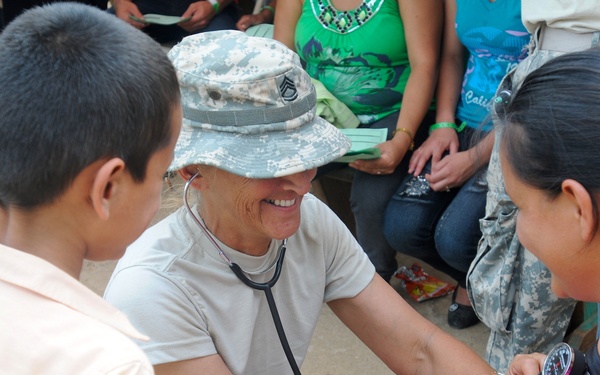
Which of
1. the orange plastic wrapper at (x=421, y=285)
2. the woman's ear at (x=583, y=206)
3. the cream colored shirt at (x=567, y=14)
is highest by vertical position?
the cream colored shirt at (x=567, y=14)

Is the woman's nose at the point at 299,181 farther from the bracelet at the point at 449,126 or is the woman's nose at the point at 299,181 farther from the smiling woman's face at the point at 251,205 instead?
the bracelet at the point at 449,126

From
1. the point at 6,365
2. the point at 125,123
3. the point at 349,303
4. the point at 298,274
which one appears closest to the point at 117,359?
the point at 6,365

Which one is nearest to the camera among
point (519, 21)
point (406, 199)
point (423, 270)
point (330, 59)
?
point (519, 21)

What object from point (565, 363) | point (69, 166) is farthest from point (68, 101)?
point (565, 363)

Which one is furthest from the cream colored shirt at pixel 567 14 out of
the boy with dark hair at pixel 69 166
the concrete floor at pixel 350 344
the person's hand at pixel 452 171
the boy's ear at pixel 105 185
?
the boy's ear at pixel 105 185

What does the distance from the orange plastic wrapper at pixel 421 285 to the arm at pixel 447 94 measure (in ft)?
1.93

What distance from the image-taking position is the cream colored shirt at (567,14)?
213cm

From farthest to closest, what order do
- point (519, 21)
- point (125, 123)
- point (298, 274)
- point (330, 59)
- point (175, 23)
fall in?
point (175, 23) < point (330, 59) < point (519, 21) < point (298, 274) < point (125, 123)

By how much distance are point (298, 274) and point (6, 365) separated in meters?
0.93

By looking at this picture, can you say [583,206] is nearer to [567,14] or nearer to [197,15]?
[567,14]

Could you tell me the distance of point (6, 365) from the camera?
958 millimetres

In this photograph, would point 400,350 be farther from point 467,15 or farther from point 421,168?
point 467,15

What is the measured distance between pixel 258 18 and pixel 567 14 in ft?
7.05

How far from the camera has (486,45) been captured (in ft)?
9.07
